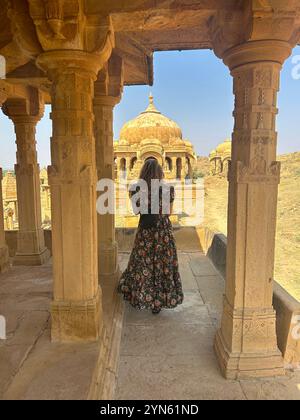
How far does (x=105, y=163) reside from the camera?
4.74 metres

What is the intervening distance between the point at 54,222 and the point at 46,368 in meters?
1.27

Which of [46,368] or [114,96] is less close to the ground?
[114,96]

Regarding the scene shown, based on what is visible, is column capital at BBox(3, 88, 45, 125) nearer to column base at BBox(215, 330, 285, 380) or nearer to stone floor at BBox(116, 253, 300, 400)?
stone floor at BBox(116, 253, 300, 400)

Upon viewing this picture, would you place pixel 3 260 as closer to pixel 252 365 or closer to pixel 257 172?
pixel 252 365

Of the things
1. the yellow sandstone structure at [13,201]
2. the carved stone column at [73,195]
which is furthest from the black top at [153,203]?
the yellow sandstone structure at [13,201]

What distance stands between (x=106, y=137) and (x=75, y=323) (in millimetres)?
2755

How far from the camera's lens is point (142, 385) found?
276 cm

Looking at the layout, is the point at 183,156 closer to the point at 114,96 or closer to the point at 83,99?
the point at 114,96

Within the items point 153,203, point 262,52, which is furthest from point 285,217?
point 262,52

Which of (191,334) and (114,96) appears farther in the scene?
(114,96)

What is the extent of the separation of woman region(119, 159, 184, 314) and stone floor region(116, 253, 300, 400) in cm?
24
